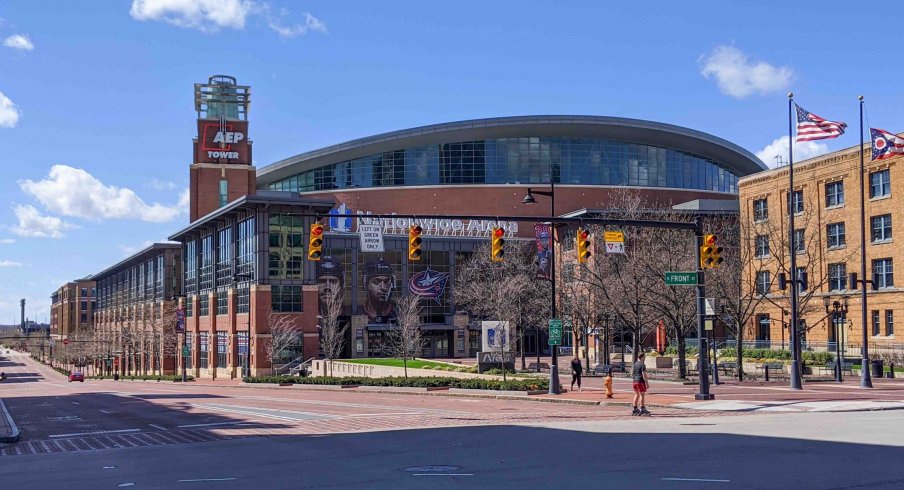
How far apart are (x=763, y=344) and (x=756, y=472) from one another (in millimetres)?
57613

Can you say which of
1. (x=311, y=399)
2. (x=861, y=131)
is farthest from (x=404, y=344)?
(x=861, y=131)

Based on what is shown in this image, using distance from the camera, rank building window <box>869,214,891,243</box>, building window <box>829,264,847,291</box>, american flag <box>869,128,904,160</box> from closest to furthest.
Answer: american flag <box>869,128,904,160</box>
building window <box>869,214,891,243</box>
building window <box>829,264,847,291</box>

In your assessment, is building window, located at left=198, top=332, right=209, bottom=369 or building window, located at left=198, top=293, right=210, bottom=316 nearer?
building window, located at left=198, top=332, right=209, bottom=369

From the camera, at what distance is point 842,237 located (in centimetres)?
6606

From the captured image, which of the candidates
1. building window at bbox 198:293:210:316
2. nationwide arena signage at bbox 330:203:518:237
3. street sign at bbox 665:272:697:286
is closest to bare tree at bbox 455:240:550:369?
nationwide arena signage at bbox 330:203:518:237

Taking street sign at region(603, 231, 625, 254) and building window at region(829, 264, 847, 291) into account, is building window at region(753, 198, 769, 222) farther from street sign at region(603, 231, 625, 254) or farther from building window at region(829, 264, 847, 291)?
street sign at region(603, 231, 625, 254)

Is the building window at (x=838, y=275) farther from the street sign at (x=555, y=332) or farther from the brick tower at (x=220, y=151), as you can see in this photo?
the brick tower at (x=220, y=151)

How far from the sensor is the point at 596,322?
2494 inches

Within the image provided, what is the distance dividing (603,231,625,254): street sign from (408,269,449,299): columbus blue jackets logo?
5490 centimetres

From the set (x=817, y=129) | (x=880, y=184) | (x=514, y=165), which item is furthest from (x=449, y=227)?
(x=817, y=129)

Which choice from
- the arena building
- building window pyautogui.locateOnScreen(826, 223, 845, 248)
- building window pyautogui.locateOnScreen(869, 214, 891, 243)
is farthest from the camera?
the arena building

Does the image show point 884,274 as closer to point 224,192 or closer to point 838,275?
point 838,275

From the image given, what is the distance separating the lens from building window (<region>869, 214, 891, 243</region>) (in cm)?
6247

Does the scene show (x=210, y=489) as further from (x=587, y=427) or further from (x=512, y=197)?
(x=512, y=197)
